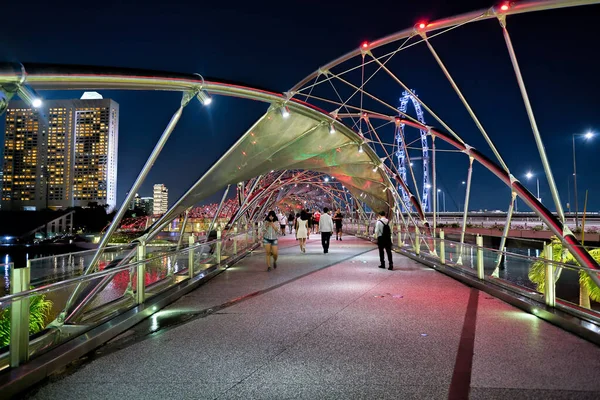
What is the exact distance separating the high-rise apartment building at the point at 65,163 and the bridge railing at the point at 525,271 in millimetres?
95265

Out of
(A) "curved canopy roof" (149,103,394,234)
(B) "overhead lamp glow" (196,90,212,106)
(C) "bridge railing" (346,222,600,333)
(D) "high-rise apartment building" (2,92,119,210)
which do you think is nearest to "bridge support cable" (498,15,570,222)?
(C) "bridge railing" (346,222,600,333)

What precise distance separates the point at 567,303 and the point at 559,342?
5.20 feet

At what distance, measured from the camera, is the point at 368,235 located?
30188mm

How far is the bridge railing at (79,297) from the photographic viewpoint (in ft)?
13.1

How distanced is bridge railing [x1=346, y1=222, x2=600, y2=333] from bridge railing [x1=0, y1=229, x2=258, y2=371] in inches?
243

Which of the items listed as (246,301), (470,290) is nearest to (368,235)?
(470,290)

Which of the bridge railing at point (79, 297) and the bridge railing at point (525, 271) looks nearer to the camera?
the bridge railing at point (79, 297)

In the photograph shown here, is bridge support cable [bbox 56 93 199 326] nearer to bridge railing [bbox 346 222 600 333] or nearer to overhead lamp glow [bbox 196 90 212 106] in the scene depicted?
overhead lamp glow [bbox 196 90 212 106]

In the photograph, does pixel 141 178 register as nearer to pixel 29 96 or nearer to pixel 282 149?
pixel 29 96

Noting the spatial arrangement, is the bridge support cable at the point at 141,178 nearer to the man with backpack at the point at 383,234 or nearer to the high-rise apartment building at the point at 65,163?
the man with backpack at the point at 383,234

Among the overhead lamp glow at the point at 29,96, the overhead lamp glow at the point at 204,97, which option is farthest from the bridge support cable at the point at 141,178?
the overhead lamp glow at the point at 29,96

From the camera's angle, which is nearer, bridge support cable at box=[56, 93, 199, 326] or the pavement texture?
the pavement texture

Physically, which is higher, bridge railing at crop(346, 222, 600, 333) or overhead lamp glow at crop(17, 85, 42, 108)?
overhead lamp glow at crop(17, 85, 42, 108)

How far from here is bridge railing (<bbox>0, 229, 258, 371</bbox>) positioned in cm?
398
